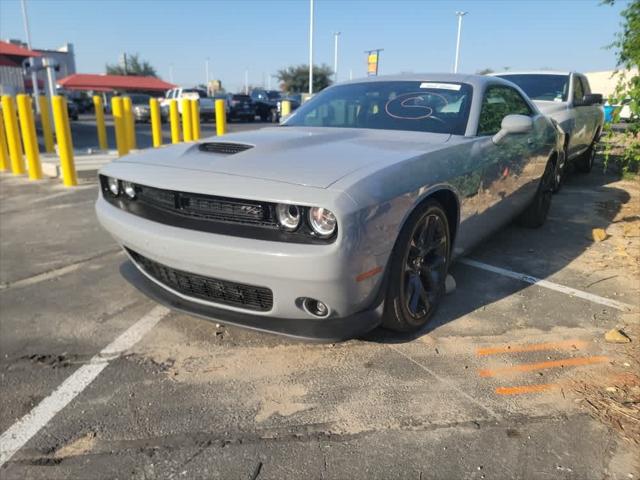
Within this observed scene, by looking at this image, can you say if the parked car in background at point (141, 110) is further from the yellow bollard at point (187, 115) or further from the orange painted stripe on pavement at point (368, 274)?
the orange painted stripe on pavement at point (368, 274)

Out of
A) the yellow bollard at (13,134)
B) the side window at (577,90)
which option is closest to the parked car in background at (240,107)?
the yellow bollard at (13,134)

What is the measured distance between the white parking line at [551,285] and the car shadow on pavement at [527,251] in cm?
8

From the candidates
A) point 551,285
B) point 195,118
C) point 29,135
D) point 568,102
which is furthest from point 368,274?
point 195,118

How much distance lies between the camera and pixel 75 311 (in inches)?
127

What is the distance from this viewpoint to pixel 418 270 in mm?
2787

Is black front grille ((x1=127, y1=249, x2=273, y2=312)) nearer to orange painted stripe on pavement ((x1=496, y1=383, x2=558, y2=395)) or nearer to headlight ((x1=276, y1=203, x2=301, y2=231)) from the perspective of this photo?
headlight ((x1=276, y1=203, x2=301, y2=231))

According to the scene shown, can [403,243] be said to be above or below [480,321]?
above

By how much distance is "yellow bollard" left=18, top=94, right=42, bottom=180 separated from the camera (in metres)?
7.44

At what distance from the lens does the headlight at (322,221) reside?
2.12 metres

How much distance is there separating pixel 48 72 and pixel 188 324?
10.5m

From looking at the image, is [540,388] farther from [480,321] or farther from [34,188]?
[34,188]

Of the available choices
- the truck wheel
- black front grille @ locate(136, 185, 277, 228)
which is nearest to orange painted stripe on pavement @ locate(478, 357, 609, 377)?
black front grille @ locate(136, 185, 277, 228)

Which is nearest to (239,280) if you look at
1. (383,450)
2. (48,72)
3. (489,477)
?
(383,450)

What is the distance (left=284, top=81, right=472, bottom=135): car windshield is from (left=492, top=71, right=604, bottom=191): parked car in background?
3.58m
